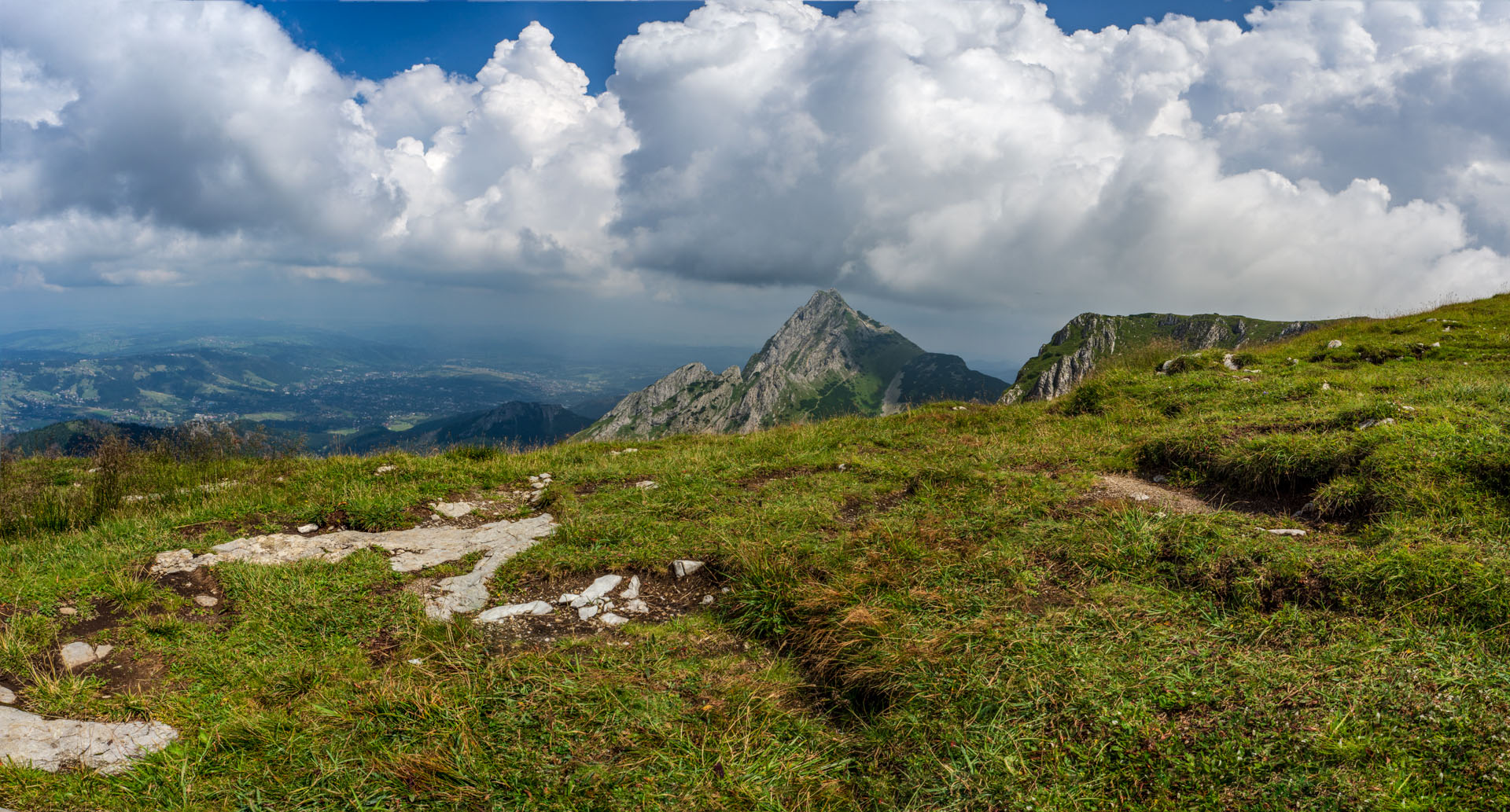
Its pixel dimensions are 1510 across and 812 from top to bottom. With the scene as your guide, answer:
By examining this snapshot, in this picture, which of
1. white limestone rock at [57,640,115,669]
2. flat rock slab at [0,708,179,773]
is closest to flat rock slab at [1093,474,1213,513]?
flat rock slab at [0,708,179,773]

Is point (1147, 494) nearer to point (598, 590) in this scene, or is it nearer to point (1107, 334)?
point (598, 590)

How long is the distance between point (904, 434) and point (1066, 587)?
311 inches

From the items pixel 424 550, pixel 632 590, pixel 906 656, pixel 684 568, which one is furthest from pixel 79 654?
pixel 906 656

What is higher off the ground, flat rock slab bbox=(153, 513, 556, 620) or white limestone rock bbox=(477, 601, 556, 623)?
flat rock slab bbox=(153, 513, 556, 620)

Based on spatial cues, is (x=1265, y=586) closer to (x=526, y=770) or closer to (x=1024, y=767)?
(x=1024, y=767)

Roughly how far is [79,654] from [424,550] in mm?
3032

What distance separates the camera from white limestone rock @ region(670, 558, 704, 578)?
271 inches

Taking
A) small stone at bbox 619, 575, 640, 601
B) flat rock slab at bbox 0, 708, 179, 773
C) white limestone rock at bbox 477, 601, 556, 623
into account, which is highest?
small stone at bbox 619, 575, 640, 601

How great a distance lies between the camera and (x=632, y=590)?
6625 millimetres

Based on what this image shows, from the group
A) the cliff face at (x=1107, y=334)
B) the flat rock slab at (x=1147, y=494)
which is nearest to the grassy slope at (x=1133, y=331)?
the cliff face at (x=1107, y=334)

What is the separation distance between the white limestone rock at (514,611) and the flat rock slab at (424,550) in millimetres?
277

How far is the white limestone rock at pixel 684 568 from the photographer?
6891mm

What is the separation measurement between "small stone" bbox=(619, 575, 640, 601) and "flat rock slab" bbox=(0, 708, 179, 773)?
139 inches

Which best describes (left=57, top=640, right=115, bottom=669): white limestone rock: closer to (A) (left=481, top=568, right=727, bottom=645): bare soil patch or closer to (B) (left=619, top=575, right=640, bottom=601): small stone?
(A) (left=481, top=568, right=727, bottom=645): bare soil patch
